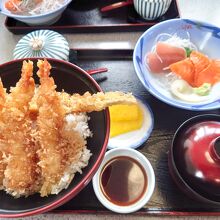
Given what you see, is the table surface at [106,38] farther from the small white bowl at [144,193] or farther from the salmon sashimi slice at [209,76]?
the small white bowl at [144,193]

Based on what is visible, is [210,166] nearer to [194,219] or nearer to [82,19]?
[194,219]

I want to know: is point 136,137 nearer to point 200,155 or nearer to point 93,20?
point 200,155

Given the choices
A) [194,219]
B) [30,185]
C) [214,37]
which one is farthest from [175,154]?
[214,37]

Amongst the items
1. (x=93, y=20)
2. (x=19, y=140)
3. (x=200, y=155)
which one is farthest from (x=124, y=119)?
(x=93, y=20)

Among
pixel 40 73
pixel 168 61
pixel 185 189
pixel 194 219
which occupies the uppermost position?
pixel 40 73

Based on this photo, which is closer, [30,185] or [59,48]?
[30,185]

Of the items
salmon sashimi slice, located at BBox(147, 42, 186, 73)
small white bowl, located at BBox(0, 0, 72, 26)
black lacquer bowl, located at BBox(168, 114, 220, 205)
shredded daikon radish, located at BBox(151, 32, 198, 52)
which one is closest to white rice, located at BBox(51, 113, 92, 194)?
black lacquer bowl, located at BBox(168, 114, 220, 205)
